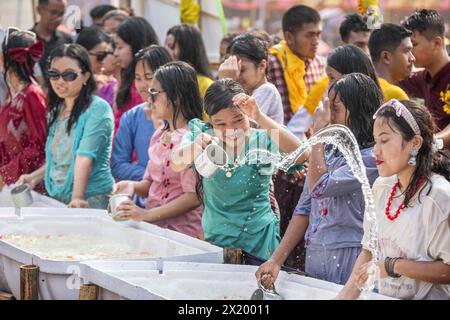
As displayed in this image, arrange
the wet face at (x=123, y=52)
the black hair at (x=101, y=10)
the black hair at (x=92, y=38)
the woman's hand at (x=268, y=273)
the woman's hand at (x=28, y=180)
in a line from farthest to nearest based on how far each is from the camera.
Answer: the black hair at (x=101, y=10) < the black hair at (x=92, y=38) < the wet face at (x=123, y=52) < the woman's hand at (x=28, y=180) < the woman's hand at (x=268, y=273)

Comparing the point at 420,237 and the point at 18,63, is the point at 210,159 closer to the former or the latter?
the point at 420,237

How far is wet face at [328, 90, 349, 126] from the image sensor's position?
12.3 ft

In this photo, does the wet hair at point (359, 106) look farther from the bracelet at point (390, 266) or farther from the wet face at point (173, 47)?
the wet face at point (173, 47)

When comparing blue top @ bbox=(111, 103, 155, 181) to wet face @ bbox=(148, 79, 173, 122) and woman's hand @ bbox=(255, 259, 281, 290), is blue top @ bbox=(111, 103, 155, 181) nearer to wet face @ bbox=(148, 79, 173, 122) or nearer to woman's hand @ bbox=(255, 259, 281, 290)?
wet face @ bbox=(148, 79, 173, 122)

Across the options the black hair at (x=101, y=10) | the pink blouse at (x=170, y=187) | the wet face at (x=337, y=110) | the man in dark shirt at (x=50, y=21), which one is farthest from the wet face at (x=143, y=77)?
the black hair at (x=101, y=10)

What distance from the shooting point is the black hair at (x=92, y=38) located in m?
6.52

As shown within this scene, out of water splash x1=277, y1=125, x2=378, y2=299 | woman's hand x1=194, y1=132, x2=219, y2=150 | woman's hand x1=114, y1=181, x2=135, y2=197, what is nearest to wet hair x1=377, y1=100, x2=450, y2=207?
water splash x1=277, y1=125, x2=378, y2=299

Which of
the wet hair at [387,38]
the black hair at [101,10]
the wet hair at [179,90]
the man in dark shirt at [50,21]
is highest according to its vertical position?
the black hair at [101,10]

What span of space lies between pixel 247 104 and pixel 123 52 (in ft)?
7.36

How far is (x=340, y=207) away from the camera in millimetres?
3711

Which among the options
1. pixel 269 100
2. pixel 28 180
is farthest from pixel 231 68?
pixel 28 180

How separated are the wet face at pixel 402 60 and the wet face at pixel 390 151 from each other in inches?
67.4
